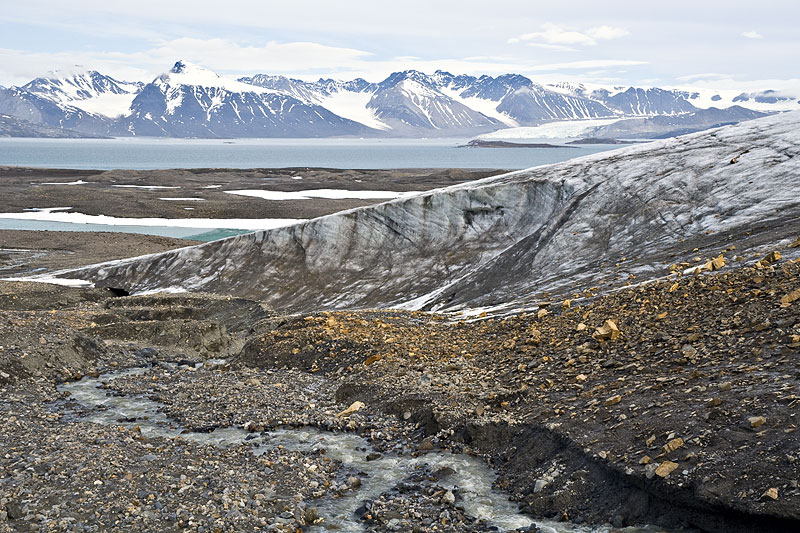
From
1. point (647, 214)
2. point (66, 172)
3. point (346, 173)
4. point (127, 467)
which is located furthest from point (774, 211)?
point (66, 172)

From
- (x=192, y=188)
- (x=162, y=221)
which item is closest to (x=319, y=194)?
(x=192, y=188)

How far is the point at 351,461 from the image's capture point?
38.8 ft

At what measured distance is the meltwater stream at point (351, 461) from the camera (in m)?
9.84

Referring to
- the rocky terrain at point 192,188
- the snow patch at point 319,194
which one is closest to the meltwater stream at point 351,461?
the rocky terrain at point 192,188

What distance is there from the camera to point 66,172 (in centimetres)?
13025

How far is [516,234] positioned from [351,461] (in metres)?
19.8

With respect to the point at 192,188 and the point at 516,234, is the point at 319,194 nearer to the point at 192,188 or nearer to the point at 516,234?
the point at 192,188

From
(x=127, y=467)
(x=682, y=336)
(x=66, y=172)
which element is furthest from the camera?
(x=66, y=172)

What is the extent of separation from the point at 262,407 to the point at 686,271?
1025cm

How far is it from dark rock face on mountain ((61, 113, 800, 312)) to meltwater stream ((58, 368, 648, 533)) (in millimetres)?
8892

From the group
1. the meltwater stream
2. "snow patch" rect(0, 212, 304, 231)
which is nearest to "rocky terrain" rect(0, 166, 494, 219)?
"snow patch" rect(0, 212, 304, 231)

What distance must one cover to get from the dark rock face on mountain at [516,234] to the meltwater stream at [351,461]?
8892mm

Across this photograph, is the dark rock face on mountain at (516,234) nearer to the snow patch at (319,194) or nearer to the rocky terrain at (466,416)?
the rocky terrain at (466,416)

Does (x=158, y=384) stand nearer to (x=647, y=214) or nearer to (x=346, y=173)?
(x=647, y=214)
